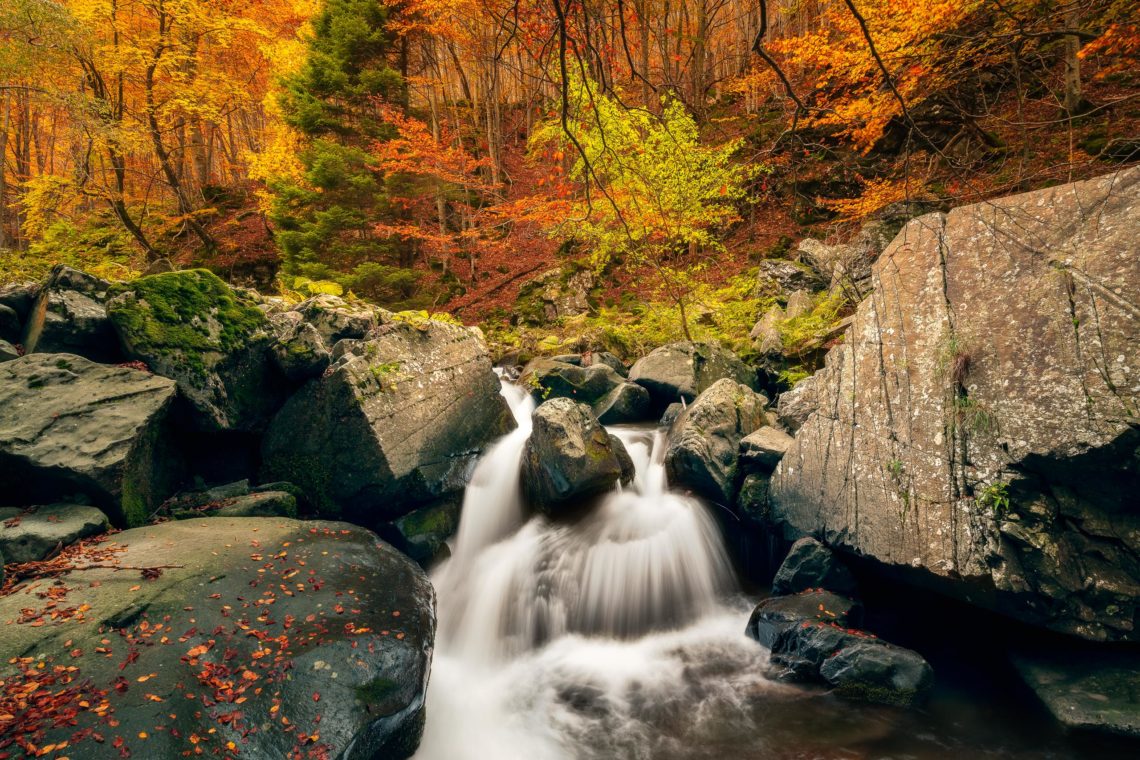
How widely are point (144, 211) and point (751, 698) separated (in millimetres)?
21803

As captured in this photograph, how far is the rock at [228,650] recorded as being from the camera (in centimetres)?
322

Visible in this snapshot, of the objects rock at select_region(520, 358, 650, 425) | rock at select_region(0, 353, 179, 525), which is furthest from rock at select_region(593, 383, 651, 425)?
rock at select_region(0, 353, 179, 525)

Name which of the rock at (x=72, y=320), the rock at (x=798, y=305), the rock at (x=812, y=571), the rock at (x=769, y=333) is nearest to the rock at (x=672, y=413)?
the rock at (x=769, y=333)

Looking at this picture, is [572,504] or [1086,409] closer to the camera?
[1086,409]

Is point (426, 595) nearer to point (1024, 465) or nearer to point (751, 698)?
point (751, 698)

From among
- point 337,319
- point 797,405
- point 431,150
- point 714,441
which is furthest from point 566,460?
point 431,150

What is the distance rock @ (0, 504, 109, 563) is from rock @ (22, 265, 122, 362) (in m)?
2.15

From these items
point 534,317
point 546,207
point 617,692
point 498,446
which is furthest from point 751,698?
point 534,317

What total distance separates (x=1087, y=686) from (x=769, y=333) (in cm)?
701

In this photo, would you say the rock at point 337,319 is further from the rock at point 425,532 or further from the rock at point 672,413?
the rock at point 672,413

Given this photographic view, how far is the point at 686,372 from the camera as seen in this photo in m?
9.67

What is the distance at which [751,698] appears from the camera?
4938 millimetres

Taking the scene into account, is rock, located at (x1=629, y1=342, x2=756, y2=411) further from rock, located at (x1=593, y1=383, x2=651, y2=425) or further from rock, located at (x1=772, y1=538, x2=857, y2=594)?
rock, located at (x1=772, y1=538, x2=857, y2=594)

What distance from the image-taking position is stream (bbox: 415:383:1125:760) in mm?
4391
